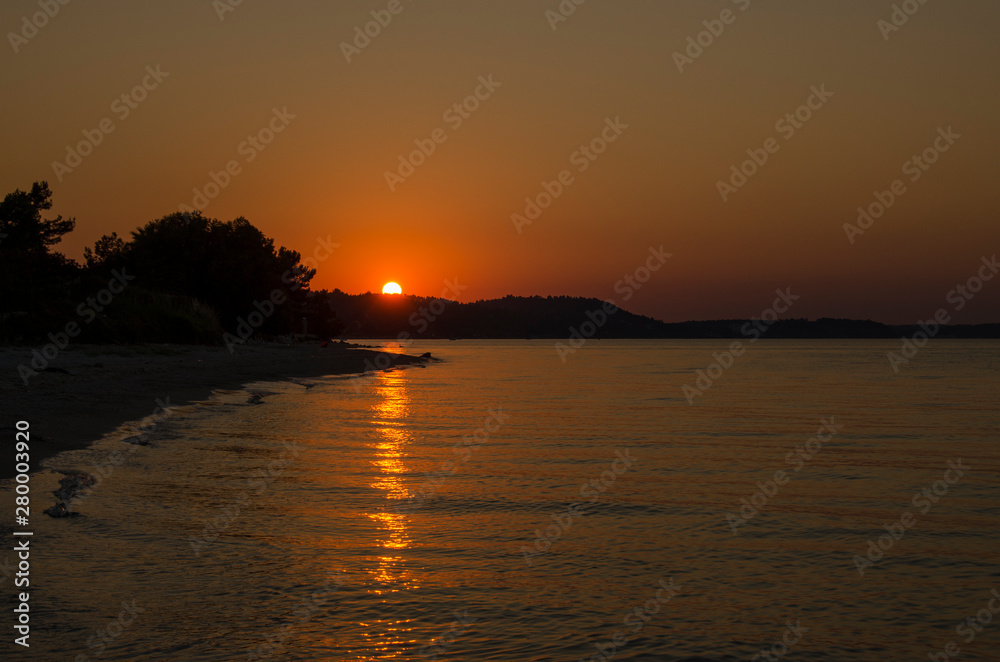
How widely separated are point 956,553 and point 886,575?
1575mm

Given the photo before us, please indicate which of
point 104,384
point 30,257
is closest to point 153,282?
point 30,257

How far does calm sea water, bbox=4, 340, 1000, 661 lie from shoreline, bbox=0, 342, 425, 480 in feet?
3.56

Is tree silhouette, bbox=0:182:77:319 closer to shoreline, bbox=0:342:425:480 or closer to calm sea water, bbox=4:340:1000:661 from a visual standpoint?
shoreline, bbox=0:342:425:480

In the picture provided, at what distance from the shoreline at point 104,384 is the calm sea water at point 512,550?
108cm

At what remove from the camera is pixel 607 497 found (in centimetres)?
1268

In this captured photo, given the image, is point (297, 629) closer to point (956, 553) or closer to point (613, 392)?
point (956, 553)

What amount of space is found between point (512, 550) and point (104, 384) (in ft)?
67.5

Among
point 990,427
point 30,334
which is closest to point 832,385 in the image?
point 990,427

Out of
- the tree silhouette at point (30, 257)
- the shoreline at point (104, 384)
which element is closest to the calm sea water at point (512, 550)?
the shoreline at point (104, 384)

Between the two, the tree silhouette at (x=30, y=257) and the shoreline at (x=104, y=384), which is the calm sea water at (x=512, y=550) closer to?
the shoreline at (x=104, y=384)

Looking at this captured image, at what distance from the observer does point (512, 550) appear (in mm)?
9406

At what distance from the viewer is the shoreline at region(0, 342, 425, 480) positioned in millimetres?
16708

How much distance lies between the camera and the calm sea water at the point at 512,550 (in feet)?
22.0

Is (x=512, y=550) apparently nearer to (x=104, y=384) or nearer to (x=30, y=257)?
(x=104, y=384)
